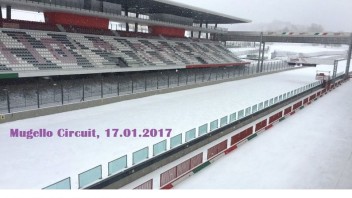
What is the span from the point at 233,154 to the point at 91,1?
80.2 feet

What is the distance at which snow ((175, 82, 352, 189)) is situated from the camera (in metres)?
9.50

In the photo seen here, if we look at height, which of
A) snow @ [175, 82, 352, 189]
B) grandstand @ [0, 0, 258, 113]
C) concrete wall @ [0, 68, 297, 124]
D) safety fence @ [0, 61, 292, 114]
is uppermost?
grandstand @ [0, 0, 258, 113]

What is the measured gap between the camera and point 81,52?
2573 cm

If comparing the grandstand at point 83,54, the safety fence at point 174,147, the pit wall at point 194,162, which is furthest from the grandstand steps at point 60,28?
the pit wall at point 194,162

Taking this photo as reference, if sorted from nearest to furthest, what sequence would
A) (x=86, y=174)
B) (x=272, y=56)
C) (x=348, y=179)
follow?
(x=86, y=174) → (x=348, y=179) → (x=272, y=56)

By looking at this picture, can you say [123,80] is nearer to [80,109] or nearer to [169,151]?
[80,109]

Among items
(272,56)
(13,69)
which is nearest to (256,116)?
(13,69)

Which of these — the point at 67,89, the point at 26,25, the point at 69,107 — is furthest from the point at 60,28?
the point at 69,107

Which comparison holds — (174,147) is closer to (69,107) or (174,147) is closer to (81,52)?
(69,107)

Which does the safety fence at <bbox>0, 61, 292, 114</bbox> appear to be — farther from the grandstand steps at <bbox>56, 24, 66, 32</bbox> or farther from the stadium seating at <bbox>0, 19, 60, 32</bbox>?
the grandstand steps at <bbox>56, 24, 66, 32</bbox>

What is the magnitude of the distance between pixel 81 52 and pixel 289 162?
2103 centimetres

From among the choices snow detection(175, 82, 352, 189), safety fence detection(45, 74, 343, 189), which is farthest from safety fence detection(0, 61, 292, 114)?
snow detection(175, 82, 352, 189)

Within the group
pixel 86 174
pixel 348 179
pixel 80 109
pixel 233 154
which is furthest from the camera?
pixel 80 109

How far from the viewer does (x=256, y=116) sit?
18.6 metres
